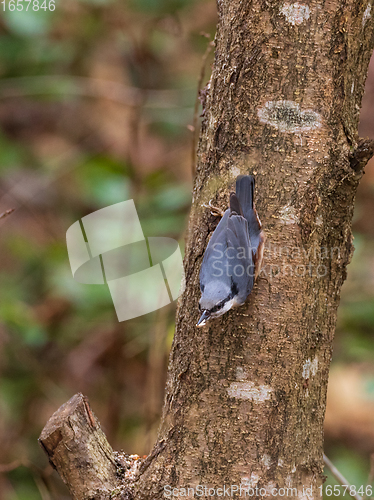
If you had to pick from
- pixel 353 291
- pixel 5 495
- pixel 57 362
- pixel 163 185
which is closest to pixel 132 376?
pixel 57 362

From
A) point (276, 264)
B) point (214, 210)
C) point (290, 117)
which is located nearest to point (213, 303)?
point (276, 264)

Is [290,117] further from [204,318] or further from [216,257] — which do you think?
[204,318]

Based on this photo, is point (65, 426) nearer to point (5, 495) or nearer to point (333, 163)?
point (333, 163)

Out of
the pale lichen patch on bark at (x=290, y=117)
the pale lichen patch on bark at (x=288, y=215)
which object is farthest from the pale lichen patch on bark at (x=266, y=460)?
the pale lichen patch on bark at (x=290, y=117)

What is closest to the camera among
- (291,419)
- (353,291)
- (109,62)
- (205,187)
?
(291,419)

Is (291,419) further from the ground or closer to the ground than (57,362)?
further from the ground

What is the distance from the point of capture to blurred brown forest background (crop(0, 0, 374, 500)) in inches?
171

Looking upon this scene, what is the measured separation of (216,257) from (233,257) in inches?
7.5

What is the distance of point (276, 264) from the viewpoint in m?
1.85

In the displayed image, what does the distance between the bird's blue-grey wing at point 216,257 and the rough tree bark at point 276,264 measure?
1.9 inches

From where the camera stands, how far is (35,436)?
4.87 meters

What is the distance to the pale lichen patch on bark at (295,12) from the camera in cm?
183

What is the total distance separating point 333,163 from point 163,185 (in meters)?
2.99

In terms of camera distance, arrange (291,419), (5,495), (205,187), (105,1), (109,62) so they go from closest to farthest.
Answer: (291,419)
(205,187)
(105,1)
(5,495)
(109,62)
